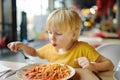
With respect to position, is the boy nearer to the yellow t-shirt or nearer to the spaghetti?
the yellow t-shirt

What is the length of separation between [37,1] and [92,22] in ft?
5.78

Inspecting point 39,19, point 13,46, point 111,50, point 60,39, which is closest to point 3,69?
point 13,46

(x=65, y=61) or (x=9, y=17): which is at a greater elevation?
(x=9, y=17)

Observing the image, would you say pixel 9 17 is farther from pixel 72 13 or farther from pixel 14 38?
pixel 72 13

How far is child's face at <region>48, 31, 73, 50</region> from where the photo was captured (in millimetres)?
1053

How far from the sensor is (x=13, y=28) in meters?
1.98

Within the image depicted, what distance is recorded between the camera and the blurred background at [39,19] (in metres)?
1.96

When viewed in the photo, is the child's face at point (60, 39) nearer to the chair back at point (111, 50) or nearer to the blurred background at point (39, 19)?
the chair back at point (111, 50)

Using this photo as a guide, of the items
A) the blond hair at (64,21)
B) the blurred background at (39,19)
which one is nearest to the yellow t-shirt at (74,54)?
the blond hair at (64,21)

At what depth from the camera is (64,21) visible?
1065 mm

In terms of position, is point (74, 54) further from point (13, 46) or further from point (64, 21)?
point (13, 46)

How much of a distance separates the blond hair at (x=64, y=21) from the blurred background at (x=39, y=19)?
89 cm

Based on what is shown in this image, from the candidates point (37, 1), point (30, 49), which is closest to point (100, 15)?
point (37, 1)

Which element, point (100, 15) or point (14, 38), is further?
point (100, 15)
